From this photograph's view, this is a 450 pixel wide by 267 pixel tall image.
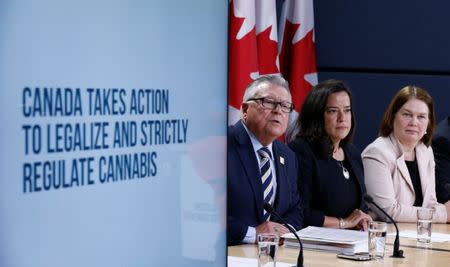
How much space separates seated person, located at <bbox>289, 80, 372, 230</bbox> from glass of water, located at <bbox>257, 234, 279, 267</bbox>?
1.16m

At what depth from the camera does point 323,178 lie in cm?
378

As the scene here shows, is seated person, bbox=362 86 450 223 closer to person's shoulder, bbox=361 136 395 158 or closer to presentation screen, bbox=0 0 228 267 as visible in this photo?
person's shoulder, bbox=361 136 395 158

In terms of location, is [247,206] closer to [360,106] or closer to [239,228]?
[239,228]

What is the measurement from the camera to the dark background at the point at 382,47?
215 inches

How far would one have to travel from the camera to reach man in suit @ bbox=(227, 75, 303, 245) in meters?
3.22

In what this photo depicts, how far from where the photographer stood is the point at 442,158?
4.60 metres

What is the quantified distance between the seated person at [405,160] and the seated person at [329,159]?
5.5 inches

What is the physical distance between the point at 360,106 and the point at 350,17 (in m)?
0.65

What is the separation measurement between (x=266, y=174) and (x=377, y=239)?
0.68 metres

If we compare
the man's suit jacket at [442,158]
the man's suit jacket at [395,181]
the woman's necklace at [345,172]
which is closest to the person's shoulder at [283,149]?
the woman's necklace at [345,172]

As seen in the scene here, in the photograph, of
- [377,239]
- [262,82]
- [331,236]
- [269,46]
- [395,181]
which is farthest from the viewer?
[269,46]

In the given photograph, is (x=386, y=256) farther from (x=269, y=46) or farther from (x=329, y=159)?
(x=269, y=46)

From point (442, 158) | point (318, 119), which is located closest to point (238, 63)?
point (318, 119)

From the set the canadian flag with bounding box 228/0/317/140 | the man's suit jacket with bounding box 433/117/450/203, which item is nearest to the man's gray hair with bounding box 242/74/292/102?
the canadian flag with bounding box 228/0/317/140
